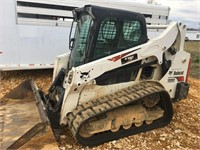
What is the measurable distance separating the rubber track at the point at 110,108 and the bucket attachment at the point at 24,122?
0.47 metres

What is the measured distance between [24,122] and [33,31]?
3.92 m

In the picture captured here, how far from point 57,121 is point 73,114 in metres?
0.36

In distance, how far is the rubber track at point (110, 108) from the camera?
426cm

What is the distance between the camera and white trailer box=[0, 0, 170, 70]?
7.89 meters

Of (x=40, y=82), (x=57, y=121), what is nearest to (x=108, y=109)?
(x=57, y=121)

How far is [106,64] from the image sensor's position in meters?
4.50

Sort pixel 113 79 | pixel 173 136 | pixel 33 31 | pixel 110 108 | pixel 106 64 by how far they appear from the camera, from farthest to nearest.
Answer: pixel 33 31 < pixel 173 136 < pixel 113 79 < pixel 106 64 < pixel 110 108

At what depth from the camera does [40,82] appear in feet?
27.9

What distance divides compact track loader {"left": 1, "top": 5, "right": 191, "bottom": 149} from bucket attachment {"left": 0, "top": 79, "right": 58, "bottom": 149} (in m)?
0.17

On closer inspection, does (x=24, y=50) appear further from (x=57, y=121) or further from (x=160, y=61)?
(x=160, y=61)

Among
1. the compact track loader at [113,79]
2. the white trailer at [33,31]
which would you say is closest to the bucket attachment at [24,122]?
the compact track loader at [113,79]

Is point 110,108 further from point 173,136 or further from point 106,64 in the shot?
point 173,136

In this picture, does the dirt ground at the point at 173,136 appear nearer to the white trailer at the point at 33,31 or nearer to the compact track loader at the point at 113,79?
the compact track loader at the point at 113,79

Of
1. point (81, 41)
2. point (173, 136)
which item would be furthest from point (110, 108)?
point (173, 136)
